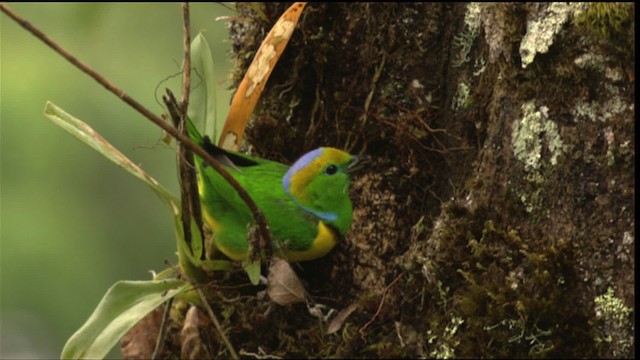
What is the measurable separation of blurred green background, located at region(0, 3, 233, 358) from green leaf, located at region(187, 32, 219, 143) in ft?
3.80

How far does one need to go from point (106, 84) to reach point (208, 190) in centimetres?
73

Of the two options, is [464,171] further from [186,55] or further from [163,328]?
[163,328]

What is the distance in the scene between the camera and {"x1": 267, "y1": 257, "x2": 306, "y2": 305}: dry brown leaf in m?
2.39

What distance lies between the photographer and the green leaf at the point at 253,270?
2.37 meters

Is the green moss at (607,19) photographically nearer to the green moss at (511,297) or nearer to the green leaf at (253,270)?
the green moss at (511,297)

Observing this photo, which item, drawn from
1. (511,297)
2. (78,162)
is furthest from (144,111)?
(78,162)

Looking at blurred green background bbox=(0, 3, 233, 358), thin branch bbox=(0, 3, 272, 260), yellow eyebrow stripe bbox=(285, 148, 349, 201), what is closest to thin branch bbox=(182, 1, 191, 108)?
thin branch bbox=(0, 3, 272, 260)

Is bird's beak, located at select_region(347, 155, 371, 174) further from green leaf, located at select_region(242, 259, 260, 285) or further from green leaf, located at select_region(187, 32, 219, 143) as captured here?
green leaf, located at select_region(187, 32, 219, 143)

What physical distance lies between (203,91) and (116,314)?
76 cm

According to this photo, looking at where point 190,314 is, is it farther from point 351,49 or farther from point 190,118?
point 351,49

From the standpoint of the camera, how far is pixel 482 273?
6.64 ft

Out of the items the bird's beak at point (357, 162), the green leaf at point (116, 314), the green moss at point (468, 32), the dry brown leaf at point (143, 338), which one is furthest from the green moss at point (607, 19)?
the dry brown leaf at point (143, 338)

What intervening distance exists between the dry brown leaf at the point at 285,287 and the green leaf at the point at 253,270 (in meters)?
0.06

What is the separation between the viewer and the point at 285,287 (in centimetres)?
241
